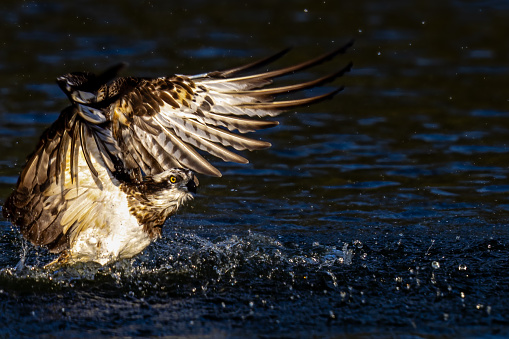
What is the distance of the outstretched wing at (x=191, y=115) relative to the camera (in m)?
5.96

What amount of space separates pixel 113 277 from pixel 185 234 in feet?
3.62

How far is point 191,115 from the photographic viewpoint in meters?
6.07

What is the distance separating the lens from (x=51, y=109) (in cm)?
984

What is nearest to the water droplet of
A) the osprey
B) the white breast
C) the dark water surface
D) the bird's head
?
the dark water surface

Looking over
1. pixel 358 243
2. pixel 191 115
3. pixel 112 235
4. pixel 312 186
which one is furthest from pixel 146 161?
pixel 312 186

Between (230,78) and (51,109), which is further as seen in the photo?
(51,109)

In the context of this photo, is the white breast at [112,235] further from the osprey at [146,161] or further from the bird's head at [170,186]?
the bird's head at [170,186]

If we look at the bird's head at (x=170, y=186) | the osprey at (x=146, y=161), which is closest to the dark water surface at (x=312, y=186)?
the osprey at (x=146, y=161)

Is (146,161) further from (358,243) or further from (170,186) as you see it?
(358,243)

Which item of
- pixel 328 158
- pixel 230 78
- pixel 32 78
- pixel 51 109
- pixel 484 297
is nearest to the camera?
pixel 484 297

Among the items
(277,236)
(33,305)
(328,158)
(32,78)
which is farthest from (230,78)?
(32,78)

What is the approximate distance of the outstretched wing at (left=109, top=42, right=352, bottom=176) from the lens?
235 inches

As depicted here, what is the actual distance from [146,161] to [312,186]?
2406mm

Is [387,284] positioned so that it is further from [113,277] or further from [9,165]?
[9,165]
